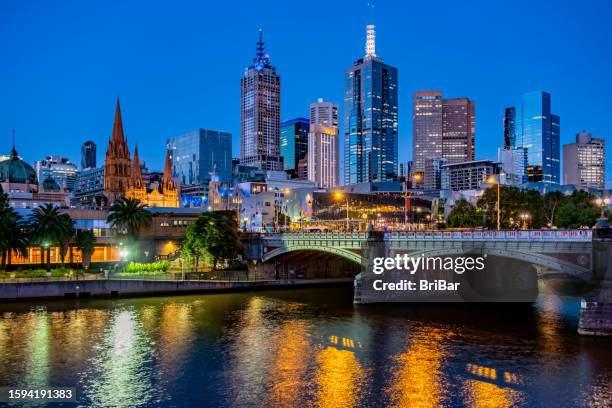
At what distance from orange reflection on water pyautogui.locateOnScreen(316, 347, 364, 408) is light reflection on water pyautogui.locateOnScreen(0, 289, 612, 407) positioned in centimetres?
14

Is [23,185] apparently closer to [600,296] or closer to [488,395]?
[600,296]

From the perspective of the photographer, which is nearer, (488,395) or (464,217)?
(488,395)

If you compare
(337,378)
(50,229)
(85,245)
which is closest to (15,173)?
(85,245)

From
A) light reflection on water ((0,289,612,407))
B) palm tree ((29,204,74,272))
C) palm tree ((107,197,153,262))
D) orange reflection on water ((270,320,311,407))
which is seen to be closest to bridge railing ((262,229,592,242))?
light reflection on water ((0,289,612,407))

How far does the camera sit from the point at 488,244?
66438 mm

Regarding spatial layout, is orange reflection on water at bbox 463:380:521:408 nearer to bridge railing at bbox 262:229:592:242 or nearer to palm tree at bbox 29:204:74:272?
bridge railing at bbox 262:229:592:242

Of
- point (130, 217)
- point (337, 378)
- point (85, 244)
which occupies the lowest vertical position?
point (337, 378)

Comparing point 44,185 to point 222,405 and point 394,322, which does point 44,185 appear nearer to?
point 394,322

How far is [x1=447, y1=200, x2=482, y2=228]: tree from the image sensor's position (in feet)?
383

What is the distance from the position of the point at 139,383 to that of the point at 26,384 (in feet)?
26.9

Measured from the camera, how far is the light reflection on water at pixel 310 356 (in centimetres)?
4069

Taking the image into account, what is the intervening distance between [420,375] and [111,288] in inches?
2245

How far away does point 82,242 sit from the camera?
104750 mm

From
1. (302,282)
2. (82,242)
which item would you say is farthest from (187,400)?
(82,242)
